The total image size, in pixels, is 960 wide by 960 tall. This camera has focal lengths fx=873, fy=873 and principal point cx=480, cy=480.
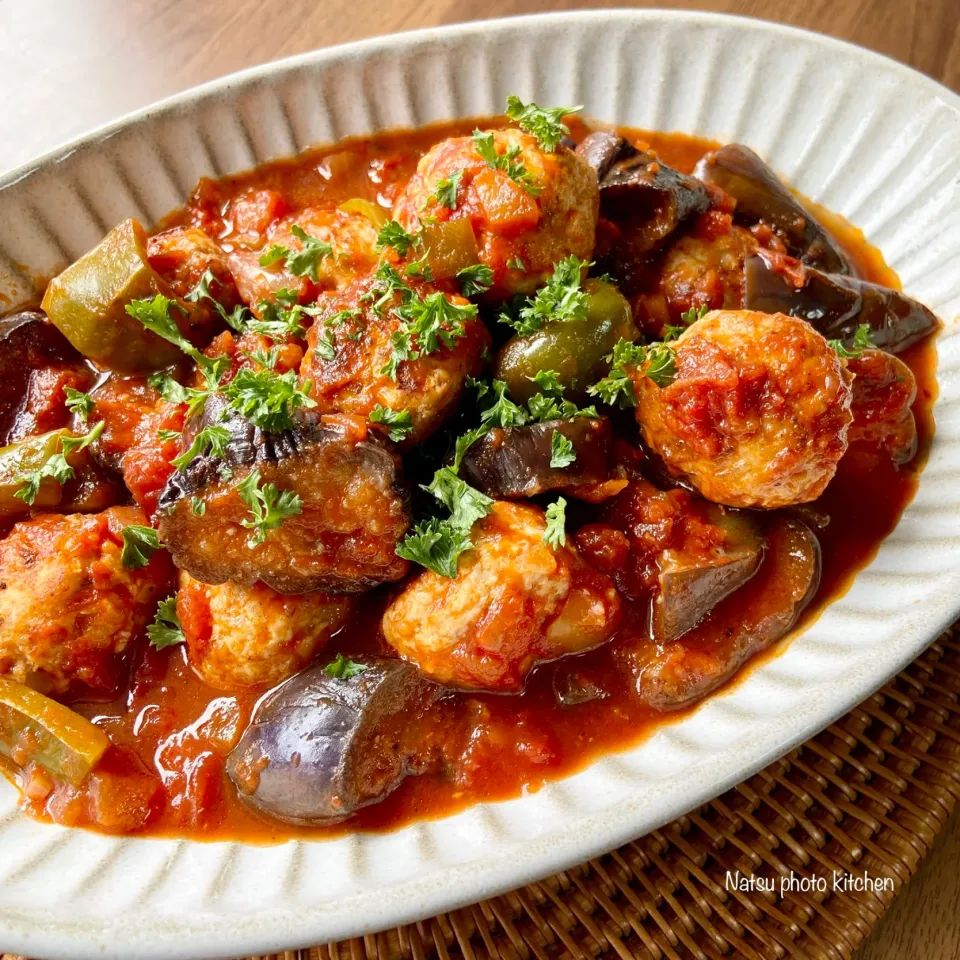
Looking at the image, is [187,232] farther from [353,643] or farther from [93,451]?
[353,643]

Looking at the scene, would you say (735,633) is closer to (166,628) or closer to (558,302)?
(558,302)

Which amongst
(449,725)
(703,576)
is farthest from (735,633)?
(449,725)

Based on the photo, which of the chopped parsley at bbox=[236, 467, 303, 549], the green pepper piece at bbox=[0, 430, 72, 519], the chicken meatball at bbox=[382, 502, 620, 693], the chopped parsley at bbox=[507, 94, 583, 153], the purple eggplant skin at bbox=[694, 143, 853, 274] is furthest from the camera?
the purple eggplant skin at bbox=[694, 143, 853, 274]

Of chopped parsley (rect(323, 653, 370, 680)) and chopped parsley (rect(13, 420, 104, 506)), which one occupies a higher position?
chopped parsley (rect(13, 420, 104, 506))

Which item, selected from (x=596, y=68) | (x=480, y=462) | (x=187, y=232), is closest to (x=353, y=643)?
(x=480, y=462)

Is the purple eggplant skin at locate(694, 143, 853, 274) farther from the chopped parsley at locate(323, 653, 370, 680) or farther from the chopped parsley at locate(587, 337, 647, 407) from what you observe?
the chopped parsley at locate(323, 653, 370, 680)

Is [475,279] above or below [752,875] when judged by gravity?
above

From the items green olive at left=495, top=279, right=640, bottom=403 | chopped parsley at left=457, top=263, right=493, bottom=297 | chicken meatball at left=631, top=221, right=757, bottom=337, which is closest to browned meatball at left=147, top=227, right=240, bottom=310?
chopped parsley at left=457, top=263, right=493, bottom=297
